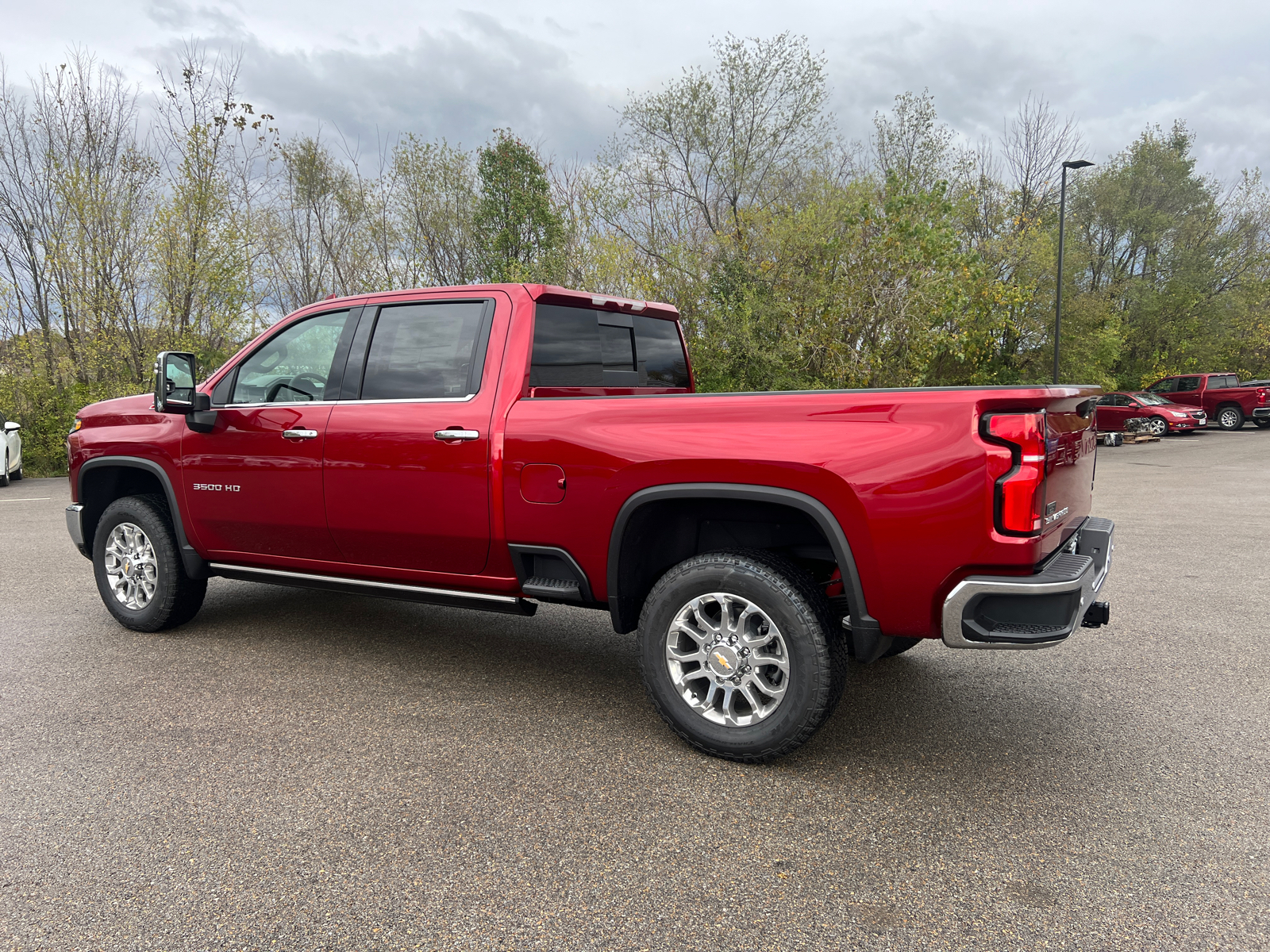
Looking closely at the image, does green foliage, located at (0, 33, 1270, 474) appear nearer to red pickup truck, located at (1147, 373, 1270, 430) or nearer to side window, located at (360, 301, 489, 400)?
red pickup truck, located at (1147, 373, 1270, 430)

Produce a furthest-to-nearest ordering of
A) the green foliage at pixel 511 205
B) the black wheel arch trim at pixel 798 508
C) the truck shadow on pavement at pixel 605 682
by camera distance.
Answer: the green foliage at pixel 511 205 < the truck shadow on pavement at pixel 605 682 < the black wheel arch trim at pixel 798 508

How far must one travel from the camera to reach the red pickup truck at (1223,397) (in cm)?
2697

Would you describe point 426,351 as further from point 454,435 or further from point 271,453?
point 271,453

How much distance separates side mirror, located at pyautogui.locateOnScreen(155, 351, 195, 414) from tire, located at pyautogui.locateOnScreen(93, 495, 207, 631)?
781 mm

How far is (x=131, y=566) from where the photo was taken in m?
5.16

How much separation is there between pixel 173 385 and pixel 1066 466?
14.6ft

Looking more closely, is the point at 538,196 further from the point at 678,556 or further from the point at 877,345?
the point at 678,556

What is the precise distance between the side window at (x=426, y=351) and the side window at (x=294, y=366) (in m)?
0.30

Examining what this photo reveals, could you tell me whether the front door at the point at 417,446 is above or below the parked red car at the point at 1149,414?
above

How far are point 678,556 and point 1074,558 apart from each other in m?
1.57

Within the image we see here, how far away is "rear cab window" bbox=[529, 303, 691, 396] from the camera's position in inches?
157

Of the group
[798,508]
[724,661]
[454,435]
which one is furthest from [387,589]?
[798,508]

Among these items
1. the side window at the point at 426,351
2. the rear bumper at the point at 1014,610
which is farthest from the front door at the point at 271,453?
the rear bumper at the point at 1014,610

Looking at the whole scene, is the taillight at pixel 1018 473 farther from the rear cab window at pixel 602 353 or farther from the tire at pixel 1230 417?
→ the tire at pixel 1230 417
